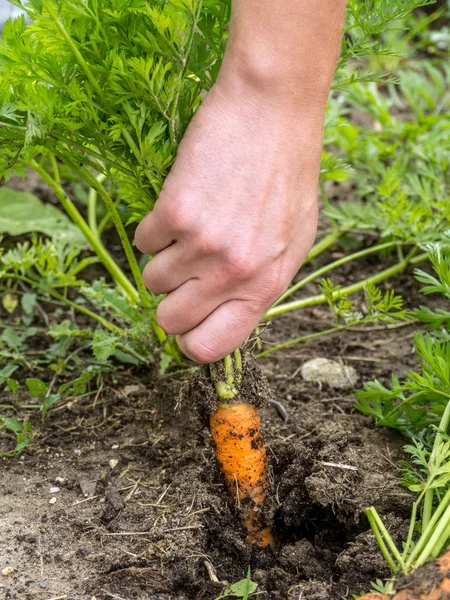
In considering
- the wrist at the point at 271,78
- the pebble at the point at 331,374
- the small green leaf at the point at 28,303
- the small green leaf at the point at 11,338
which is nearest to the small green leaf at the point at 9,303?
the small green leaf at the point at 28,303

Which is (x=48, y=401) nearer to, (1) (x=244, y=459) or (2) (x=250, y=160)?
(1) (x=244, y=459)

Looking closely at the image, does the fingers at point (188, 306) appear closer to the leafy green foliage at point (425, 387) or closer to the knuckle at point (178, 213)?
the knuckle at point (178, 213)

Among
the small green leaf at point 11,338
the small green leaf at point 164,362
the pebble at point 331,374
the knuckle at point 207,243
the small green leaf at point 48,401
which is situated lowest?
the pebble at point 331,374

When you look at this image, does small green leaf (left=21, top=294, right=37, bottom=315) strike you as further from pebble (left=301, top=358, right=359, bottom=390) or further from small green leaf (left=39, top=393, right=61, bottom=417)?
pebble (left=301, top=358, right=359, bottom=390)

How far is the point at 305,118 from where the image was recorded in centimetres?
139

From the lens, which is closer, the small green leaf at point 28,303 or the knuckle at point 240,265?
the knuckle at point 240,265

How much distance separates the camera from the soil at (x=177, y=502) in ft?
5.03

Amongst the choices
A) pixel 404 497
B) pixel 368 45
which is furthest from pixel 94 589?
pixel 368 45

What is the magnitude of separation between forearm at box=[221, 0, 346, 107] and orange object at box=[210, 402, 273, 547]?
746 mm

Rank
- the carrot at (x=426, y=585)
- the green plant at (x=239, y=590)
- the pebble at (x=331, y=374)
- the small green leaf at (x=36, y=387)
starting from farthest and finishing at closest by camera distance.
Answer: the pebble at (x=331, y=374)
the small green leaf at (x=36, y=387)
the green plant at (x=239, y=590)
the carrot at (x=426, y=585)

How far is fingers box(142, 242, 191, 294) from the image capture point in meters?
1.42

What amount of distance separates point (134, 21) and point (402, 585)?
1177mm

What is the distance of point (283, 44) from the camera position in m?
1.31

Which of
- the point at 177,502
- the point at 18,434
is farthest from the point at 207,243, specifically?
the point at 18,434
